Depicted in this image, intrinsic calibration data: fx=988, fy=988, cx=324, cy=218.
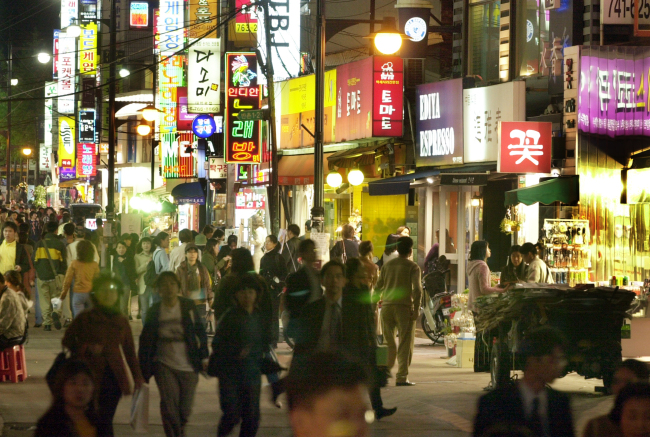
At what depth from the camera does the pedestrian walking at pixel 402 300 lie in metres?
12.0

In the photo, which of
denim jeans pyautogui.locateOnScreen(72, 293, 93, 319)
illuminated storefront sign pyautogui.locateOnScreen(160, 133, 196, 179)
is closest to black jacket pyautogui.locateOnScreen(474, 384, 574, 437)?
denim jeans pyautogui.locateOnScreen(72, 293, 93, 319)

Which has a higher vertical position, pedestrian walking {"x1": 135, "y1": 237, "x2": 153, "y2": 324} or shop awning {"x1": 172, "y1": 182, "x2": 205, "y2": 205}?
shop awning {"x1": 172, "y1": 182, "x2": 205, "y2": 205}

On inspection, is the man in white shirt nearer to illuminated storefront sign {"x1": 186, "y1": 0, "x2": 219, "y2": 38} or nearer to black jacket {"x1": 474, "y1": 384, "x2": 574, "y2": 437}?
black jacket {"x1": 474, "y1": 384, "x2": 574, "y2": 437}

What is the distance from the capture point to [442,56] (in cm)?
2952

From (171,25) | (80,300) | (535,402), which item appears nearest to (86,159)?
(171,25)

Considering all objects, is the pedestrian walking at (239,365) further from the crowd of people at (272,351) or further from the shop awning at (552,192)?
the shop awning at (552,192)

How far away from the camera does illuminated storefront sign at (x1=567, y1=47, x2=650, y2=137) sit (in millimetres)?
17188

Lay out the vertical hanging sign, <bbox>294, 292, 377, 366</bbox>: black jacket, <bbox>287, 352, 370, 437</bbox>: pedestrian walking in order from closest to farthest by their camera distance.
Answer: <bbox>287, 352, 370, 437</bbox>: pedestrian walking, <bbox>294, 292, 377, 366</bbox>: black jacket, the vertical hanging sign

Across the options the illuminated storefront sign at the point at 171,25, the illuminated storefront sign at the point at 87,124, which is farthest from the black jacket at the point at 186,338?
the illuminated storefront sign at the point at 87,124

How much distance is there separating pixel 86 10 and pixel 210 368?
5786cm

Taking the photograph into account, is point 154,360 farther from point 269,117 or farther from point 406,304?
point 269,117

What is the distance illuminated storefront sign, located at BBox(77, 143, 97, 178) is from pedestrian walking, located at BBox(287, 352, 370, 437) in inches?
2240

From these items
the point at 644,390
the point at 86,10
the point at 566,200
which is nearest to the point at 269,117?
the point at 566,200

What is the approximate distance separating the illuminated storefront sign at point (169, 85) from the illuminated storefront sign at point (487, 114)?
19778 mm
